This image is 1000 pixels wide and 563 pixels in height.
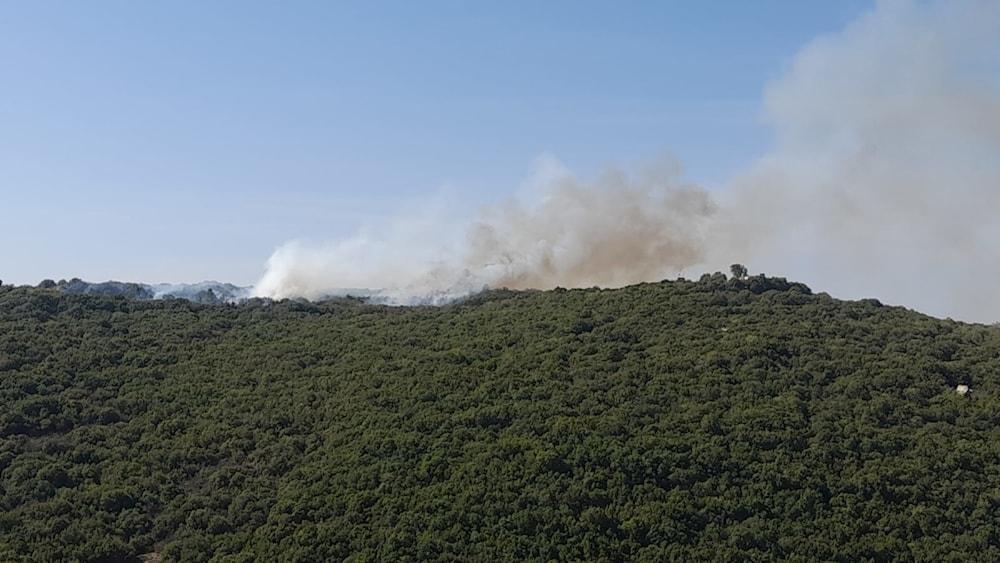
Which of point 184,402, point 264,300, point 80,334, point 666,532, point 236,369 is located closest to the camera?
point 666,532

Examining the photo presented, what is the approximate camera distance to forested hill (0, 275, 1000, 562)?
50.3 metres

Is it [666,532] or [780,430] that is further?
[780,430]

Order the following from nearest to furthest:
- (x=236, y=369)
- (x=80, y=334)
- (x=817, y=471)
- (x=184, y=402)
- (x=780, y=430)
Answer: (x=817, y=471) → (x=780, y=430) → (x=184, y=402) → (x=236, y=369) → (x=80, y=334)

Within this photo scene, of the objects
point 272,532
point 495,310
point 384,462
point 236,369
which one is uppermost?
point 495,310

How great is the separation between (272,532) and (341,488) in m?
4.34

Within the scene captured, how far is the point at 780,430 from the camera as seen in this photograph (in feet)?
188

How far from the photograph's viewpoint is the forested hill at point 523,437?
165ft

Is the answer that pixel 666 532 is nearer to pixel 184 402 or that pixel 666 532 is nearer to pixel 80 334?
pixel 184 402

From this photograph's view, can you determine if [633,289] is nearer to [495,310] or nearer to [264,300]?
[495,310]

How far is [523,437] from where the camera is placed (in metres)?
57.2

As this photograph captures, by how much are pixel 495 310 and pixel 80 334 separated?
30626 mm

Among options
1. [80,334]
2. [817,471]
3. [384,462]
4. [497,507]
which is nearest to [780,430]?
[817,471]

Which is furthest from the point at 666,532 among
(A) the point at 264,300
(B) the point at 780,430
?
(A) the point at 264,300

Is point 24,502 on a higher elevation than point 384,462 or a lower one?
lower
